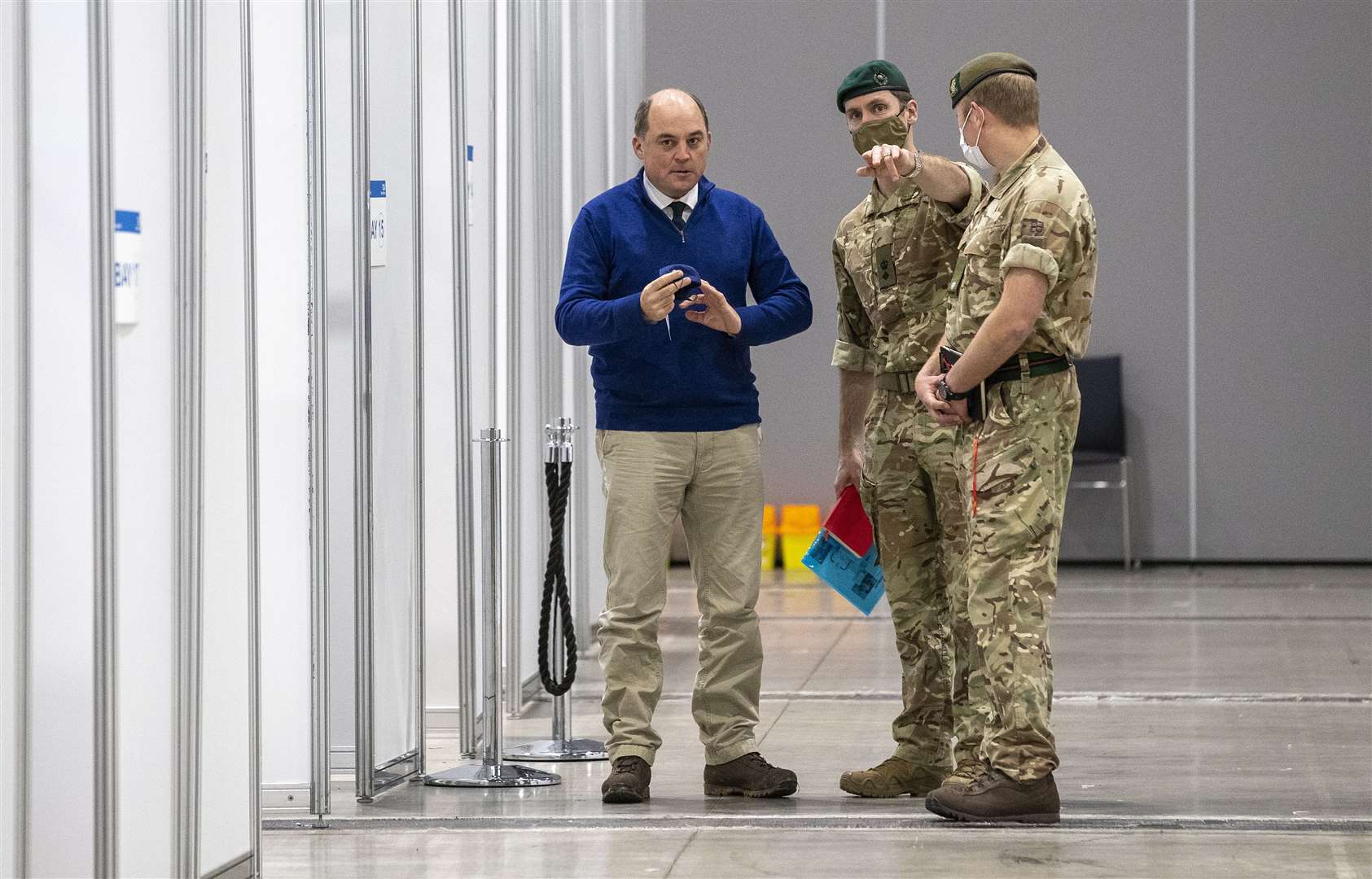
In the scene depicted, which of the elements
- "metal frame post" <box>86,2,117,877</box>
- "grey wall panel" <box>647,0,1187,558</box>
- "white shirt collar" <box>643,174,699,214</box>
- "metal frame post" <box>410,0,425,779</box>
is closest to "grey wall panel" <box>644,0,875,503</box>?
"grey wall panel" <box>647,0,1187,558</box>

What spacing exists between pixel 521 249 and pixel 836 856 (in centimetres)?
279

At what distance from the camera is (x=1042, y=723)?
362cm

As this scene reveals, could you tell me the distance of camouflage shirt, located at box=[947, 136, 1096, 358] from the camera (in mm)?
3527

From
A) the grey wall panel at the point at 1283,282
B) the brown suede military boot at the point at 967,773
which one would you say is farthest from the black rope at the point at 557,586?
the grey wall panel at the point at 1283,282

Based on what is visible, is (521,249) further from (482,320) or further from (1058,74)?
(1058,74)

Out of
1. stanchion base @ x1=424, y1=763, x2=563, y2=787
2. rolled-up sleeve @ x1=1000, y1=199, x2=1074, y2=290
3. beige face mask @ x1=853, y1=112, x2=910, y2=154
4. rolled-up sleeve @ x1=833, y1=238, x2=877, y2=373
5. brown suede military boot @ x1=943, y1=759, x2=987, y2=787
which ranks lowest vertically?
stanchion base @ x1=424, y1=763, x2=563, y2=787

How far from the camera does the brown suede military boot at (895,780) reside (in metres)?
4.04

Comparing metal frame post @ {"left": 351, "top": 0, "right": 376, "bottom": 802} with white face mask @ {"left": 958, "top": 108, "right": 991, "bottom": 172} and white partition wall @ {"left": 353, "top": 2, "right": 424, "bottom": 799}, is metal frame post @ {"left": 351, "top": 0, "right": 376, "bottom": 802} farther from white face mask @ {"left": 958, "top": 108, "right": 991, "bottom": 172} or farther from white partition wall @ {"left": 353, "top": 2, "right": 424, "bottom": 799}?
white face mask @ {"left": 958, "top": 108, "right": 991, "bottom": 172}

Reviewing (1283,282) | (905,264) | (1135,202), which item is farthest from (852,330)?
(1283,282)

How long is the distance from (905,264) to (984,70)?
483 mm

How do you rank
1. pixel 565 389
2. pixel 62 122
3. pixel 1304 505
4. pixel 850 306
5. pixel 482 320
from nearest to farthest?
pixel 62 122 → pixel 850 306 → pixel 482 320 → pixel 565 389 → pixel 1304 505

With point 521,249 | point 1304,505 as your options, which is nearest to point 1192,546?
point 1304,505

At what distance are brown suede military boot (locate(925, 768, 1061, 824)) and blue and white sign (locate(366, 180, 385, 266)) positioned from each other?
1881 mm

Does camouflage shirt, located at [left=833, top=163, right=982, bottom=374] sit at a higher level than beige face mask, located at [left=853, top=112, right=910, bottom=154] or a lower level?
lower
